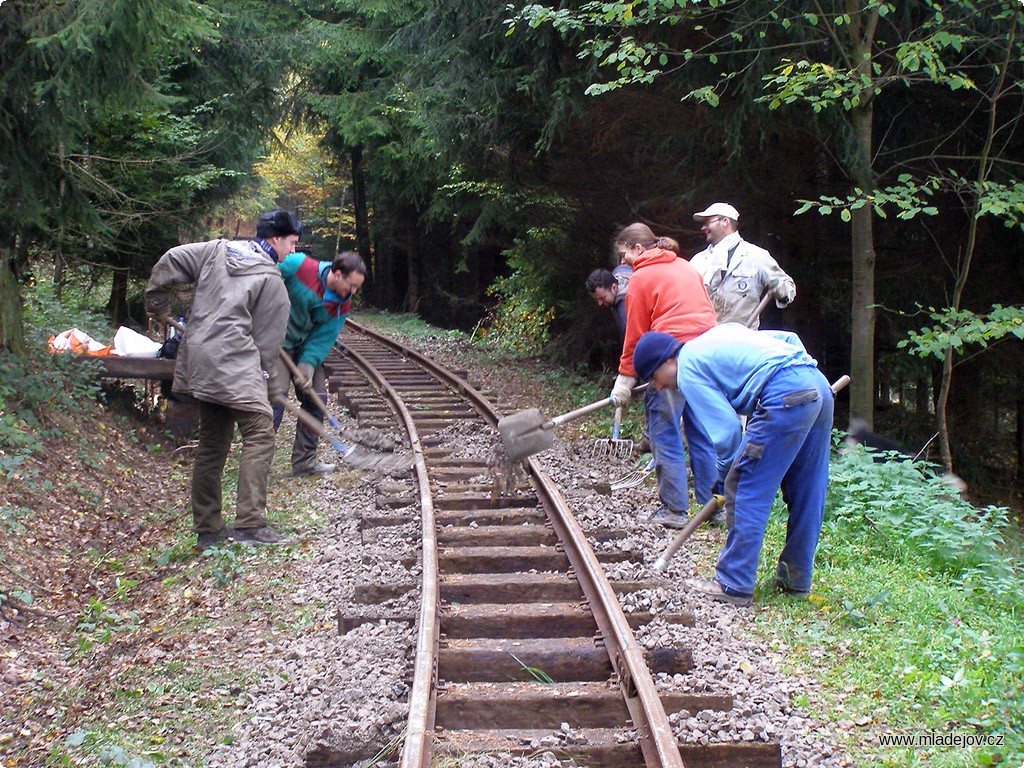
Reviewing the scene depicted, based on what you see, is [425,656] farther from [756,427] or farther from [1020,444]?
[1020,444]

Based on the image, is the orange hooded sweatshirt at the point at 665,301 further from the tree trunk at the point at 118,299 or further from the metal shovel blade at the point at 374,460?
the tree trunk at the point at 118,299

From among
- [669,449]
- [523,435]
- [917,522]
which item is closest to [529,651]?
[523,435]

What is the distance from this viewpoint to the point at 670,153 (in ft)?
34.6

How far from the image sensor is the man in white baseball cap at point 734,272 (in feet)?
22.9

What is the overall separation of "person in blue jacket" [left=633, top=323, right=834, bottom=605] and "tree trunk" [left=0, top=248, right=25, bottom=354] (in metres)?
5.62

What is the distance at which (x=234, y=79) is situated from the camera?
55.5 feet

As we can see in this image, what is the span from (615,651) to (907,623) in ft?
5.37

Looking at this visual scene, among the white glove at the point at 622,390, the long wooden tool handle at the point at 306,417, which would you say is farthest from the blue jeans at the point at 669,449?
the long wooden tool handle at the point at 306,417

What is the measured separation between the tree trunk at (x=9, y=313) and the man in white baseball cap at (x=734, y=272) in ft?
18.6

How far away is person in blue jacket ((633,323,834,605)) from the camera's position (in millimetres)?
4891

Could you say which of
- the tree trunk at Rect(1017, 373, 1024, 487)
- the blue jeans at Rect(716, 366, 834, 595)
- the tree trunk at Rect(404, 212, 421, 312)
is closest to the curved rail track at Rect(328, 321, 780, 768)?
the blue jeans at Rect(716, 366, 834, 595)

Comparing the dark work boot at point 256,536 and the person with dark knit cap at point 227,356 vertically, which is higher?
the person with dark knit cap at point 227,356

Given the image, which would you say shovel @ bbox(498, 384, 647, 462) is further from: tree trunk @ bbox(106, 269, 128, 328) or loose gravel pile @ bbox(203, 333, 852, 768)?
tree trunk @ bbox(106, 269, 128, 328)

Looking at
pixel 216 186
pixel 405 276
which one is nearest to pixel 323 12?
pixel 405 276
